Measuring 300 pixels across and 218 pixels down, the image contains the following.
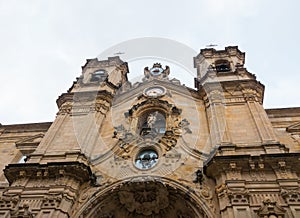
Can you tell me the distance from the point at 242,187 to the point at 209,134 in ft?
15.1

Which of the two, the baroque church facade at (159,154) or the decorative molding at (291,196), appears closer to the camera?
the decorative molding at (291,196)

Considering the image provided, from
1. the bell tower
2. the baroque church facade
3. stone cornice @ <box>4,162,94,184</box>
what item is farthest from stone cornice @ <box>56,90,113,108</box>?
stone cornice @ <box>4,162,94,184</box>

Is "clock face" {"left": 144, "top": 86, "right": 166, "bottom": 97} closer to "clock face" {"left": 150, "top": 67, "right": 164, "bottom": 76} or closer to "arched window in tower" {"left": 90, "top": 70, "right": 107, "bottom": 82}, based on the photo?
"clock face" {"left": 150, "top": 67, "right": 164, "bottom": 76}

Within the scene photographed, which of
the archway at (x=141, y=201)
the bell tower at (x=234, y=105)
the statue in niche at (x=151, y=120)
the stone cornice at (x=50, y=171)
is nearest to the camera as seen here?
the archway at (x=141, y=201)

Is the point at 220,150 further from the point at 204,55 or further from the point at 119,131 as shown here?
the point at 204,55

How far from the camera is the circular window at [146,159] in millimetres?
14255

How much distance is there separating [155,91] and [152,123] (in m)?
3.65

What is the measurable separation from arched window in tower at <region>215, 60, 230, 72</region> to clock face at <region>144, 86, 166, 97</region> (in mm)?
5082

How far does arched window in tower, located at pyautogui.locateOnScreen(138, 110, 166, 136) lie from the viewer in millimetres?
16844

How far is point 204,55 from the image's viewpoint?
24812 mm

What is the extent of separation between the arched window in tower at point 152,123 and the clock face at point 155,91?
1.46 metres

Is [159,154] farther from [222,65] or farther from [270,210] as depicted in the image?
[222,65]

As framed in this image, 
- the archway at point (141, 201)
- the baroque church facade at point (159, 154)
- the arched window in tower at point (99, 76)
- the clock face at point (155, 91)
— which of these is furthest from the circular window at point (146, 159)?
the arched window in tower at point (99, 76)

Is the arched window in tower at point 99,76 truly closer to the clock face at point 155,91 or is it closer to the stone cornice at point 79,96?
the stone cornice at point 79,96
